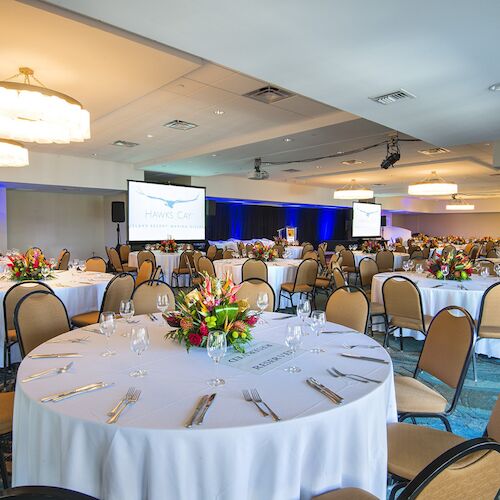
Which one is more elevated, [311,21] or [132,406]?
[311,21]

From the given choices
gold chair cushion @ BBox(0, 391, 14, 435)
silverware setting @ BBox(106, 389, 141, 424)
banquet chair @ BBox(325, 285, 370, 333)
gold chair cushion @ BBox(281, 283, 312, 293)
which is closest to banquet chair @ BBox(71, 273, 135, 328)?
gold chair cushion @ BBox(0, 391, 14, 435)

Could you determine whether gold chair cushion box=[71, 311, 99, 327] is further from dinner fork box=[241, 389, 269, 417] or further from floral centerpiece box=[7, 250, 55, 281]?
dinner fork box=[241, 389, 269, 417]

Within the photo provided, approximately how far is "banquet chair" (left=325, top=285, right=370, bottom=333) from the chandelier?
3397mm

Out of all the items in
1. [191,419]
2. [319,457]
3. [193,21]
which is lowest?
[319,457]

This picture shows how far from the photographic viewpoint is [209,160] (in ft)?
34.3

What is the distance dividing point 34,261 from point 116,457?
453 cm

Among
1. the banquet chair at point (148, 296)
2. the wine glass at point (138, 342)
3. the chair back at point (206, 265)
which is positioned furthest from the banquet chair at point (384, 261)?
the wine glass at point (138, 342)

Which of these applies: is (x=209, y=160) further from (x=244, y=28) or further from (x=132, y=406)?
(x=132, y=406)

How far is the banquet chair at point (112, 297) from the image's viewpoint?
4.29 metres

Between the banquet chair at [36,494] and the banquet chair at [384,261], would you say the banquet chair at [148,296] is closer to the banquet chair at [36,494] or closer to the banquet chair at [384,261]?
the banquet chair at [36,494]

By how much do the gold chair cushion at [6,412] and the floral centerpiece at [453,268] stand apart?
Answer: 5197mm

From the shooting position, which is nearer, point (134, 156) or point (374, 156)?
point (374, 156)

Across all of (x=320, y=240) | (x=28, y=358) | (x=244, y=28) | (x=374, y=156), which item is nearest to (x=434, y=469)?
(x=28, y=358)

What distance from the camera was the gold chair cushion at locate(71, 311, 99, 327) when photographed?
431cm
